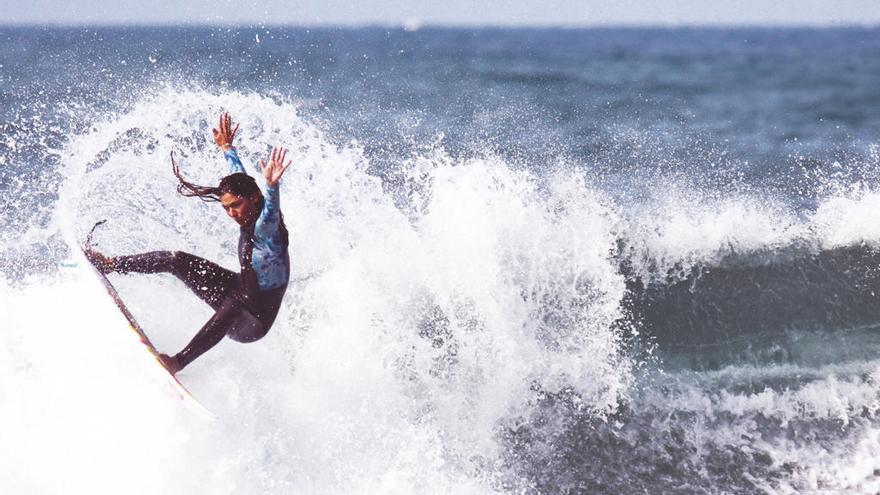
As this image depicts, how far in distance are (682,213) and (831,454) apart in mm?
4054

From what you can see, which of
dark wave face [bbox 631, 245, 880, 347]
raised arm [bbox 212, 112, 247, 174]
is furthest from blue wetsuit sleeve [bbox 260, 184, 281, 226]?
dark wave face [bbox 631, 245, 880, 347]

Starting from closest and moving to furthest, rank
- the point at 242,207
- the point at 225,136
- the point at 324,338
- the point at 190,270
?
the point at 242,207, the point at 225,136, the point at 190,270, the point at 324,338

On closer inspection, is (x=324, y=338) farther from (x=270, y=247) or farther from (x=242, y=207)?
(x=242, y=207)

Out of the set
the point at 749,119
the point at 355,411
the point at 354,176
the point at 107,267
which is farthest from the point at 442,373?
the point at 749,119

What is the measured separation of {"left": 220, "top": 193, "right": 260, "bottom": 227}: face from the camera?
15.2 ft

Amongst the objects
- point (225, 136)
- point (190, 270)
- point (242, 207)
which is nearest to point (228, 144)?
point (225, 136)

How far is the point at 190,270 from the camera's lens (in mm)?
5141

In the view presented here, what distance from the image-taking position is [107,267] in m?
5.07

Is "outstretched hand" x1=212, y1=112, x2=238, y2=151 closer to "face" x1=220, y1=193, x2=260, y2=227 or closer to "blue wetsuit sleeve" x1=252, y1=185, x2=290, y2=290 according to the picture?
"face" x1=220, y1=193, x2=260, y2=227

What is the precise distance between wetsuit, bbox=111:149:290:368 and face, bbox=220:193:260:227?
6 cm

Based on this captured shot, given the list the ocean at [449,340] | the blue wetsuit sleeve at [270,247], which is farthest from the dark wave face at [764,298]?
the blue wetsuit sleeve at [270,247]

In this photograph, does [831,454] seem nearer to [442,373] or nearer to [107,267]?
[442,373]

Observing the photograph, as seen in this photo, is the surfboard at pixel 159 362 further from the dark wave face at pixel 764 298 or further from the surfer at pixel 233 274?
the dark wave face at pixel 764 298

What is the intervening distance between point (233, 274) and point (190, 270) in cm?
29
